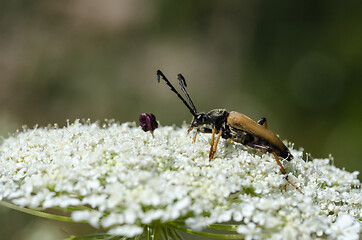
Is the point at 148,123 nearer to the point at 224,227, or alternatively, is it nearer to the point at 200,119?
the point at 200,119

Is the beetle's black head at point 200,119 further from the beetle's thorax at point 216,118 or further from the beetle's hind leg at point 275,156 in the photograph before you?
the beetle's hind leg at point 275,156

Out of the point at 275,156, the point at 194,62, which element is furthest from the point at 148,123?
the point at 194,62

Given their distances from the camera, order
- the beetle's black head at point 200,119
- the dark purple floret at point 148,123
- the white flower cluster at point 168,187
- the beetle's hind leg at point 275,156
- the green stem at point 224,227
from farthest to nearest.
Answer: the beetle's black head at point 200,119, the dark purple floret at point 148,123, the beetle's hind leg at point 275,156, the green stem at point 224,227, the white flower cluster at point 168,187

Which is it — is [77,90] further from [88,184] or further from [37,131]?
[88,184]

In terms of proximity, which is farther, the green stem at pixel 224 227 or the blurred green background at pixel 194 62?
the blurred green background at pixel 194 62

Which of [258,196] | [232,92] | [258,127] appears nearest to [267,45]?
[232,92]

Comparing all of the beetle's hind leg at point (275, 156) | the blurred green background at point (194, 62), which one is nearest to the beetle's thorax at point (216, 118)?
the beetle's hind leg at point (275, 156)
